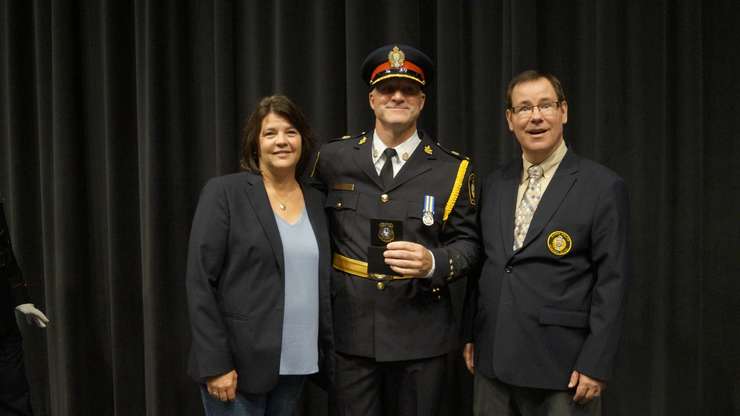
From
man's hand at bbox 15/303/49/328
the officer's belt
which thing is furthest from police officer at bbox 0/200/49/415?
the officer's belt

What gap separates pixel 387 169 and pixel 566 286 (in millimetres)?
629

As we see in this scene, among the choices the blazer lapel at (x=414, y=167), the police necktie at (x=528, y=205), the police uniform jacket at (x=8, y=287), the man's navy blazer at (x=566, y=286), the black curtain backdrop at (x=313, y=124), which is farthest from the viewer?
the black curtain backdrop at (x=313, y=124)

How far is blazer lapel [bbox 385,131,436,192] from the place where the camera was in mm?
1764

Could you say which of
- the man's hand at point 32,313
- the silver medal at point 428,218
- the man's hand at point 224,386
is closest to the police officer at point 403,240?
the silver medal at point 428,218

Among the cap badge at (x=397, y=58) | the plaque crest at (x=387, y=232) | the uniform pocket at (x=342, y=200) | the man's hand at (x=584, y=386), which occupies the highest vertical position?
the cap badge at (x=397, y=58)

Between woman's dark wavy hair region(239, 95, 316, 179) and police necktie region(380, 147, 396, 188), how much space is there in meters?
0.24

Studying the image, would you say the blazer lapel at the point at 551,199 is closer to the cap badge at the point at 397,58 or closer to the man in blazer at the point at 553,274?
the man in blazer at the point at 553,274

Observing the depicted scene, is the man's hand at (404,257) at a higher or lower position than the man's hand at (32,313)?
higher

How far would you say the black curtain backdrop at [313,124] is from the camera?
7.54 ft

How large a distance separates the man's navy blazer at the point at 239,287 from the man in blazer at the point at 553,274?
2.06 ft

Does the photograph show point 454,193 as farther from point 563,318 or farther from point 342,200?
point 563,318

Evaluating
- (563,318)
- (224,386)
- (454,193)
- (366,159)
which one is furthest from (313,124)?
(563,318)

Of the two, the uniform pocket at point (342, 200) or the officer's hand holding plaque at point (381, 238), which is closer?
the officer's hand holding plaque at point (381, 238)

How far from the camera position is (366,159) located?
1811 mm
